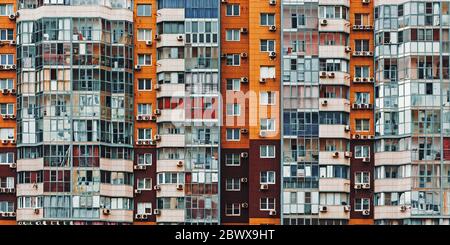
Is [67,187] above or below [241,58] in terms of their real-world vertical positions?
below

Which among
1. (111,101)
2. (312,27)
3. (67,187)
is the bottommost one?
(67,187)

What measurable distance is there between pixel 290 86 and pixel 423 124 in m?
2.90

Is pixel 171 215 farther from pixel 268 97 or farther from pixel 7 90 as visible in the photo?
pixel 7 90

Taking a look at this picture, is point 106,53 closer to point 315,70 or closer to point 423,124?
point 315,70

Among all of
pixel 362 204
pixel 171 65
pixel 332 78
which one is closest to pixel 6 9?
pixel 171 65

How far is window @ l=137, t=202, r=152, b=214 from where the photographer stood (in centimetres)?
2352

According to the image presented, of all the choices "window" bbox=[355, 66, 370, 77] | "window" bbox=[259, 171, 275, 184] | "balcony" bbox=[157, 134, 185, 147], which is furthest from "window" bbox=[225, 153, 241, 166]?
"window" bbox=[355, 66, 370, 77]

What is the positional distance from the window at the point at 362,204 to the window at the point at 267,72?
3259mm

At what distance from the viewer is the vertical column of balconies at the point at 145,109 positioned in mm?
23688

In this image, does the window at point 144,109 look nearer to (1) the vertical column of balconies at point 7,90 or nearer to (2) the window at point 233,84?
(2) the window at point 233,84

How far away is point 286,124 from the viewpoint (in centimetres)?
2369

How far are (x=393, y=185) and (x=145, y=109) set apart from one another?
220 inches
